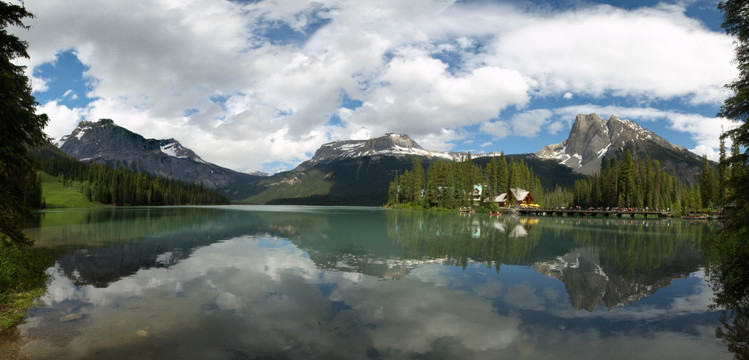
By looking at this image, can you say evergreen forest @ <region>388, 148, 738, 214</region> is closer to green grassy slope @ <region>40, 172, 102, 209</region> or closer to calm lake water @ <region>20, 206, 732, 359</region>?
calm lake water @ <region>20, 206, 732, 359</region>

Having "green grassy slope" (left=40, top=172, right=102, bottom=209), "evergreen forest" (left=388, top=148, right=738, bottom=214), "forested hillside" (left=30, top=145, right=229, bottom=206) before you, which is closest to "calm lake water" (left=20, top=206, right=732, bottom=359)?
"evergreen forest" (left=388, top=148, right=738, bottom=214)

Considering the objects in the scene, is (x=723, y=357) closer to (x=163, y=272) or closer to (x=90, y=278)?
(x=163, y=272)

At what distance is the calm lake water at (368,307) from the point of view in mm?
11156

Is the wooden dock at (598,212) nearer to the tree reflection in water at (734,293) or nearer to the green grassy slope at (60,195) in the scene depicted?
the tree reflection in water at (734,293)

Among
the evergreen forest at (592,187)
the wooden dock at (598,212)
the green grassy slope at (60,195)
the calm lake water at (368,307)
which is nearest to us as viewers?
the calm lake water at (368,307)

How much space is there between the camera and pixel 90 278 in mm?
19812

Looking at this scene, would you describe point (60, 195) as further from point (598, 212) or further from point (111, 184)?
point (598, 212)

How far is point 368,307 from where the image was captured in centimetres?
1531

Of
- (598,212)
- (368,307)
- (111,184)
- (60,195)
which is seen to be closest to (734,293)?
(368,307)

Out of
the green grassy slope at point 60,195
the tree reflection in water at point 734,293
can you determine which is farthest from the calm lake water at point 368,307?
the green grassy slope at point 60,195

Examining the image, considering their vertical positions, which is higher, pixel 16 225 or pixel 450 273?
pixel 16 225

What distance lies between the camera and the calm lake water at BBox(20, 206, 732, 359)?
439 inches

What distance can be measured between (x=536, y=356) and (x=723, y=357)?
5597 millimetres

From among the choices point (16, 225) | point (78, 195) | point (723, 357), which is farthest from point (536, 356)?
point (78, 195)
